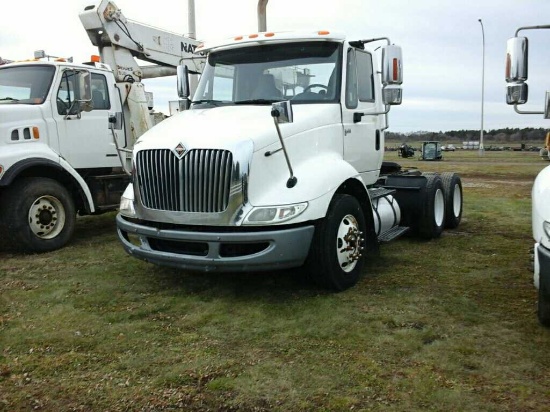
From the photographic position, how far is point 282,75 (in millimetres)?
5910

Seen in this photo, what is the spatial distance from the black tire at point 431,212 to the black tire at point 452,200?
0.45 metres

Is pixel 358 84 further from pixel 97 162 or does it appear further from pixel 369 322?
pixel 97 162

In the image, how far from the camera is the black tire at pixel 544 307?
12.9ft

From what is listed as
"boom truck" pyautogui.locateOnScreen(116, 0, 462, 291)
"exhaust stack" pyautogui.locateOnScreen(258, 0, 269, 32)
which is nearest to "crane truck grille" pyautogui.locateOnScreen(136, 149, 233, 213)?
"boom truck" pyautogui.locateOnScreen(116, 0, 462, 291)

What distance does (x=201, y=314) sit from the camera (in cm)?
473

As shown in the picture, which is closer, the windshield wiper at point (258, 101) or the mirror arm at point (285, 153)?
the mirror arm at point (285, 153)

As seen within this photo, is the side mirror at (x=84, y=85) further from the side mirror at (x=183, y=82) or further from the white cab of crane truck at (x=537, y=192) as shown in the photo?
the white cab of crane truck at (x=537, y=192)

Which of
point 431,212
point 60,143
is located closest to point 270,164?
point 431,212

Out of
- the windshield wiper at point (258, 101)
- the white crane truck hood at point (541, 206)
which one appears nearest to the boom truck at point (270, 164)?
the windshield wiper at point (258, 101)

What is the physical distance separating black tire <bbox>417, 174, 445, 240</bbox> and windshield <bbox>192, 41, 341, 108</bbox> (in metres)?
2.61

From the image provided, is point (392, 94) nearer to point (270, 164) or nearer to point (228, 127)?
point (270, 164)

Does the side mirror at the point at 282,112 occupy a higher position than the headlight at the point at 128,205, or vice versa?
the side mirror at the point at 282,112

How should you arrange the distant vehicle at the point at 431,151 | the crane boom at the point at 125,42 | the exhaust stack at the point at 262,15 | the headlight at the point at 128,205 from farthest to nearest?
the distant vehicle at the point at 431,151, the exhaust stack at the point at 262,15, the crane boom at the point at 125,42, the headlight at the point at 128,205

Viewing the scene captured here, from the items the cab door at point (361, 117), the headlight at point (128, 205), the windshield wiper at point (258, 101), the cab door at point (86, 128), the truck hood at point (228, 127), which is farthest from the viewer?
the cab door at point (86, 128)
